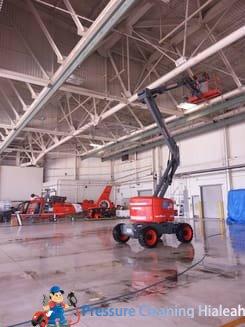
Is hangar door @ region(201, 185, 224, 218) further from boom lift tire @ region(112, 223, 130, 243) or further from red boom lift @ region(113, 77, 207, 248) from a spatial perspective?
boom lift tire @ region(112, 223, 130, 243)

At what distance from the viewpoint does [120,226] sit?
30.2 ft

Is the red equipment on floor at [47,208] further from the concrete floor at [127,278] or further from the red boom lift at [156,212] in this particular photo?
the red boom lift at [156,212]

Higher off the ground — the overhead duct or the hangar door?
the overhead duct

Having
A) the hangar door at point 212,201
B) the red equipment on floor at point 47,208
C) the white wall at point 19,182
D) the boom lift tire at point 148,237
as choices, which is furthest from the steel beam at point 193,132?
the boom lift tire at point 148,237

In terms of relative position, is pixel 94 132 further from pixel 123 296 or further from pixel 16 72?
pixel 123 296

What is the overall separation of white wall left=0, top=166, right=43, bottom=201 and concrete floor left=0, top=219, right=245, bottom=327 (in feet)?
62.6

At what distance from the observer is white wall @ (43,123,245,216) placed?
17.7 meters

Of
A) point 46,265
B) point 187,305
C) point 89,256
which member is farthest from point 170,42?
point 187,305

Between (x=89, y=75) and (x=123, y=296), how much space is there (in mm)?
9607

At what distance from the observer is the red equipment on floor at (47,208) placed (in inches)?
771

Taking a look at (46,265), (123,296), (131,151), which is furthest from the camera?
(131,151)

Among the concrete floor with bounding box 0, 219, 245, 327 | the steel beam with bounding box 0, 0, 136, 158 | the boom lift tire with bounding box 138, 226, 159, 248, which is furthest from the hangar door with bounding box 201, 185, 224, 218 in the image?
the steel beam with bounding box 0, 0, 136, 158

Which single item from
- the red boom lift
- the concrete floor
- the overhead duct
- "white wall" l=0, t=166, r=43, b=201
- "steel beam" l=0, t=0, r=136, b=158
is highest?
the overhead duct

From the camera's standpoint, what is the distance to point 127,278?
4914mm
